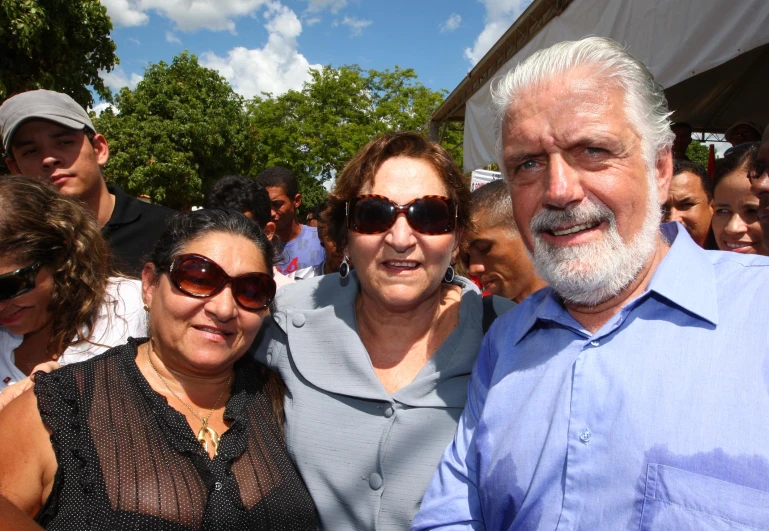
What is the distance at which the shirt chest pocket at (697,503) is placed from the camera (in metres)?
1.26

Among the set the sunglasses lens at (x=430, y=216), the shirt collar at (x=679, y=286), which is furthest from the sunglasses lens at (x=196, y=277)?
the shirt collar at (x=679, y=286)

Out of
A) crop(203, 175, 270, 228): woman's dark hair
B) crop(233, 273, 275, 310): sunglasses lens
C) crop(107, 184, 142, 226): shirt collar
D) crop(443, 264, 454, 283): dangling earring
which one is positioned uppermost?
crop(203, 175, 270, 228): woman's dark hair

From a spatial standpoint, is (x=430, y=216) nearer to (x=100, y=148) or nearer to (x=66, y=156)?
(x=66, y=156)

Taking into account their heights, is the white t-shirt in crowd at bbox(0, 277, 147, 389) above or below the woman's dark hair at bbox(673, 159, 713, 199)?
below

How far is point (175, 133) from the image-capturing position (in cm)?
2588

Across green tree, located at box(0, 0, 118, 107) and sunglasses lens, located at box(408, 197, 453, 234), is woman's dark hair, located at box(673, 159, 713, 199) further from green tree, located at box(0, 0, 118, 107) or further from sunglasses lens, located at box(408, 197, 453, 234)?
green tree, located at box(0, 0, 118, 107)

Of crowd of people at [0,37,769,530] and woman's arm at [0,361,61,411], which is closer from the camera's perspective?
crowd of people at [0,37,769,530]

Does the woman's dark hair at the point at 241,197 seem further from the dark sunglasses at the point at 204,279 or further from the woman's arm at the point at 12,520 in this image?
the woman's arm at the point at 12,520

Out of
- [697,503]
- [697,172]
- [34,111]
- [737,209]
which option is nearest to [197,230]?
[34,111]

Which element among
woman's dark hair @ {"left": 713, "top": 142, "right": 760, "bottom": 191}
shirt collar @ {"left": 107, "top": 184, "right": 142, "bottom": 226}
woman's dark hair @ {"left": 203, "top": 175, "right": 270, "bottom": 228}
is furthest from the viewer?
woman's dark hair @ {"left": 203, "top": 175, "right": 270, "bottom": 228}

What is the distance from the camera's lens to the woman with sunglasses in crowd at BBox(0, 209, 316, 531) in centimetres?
171

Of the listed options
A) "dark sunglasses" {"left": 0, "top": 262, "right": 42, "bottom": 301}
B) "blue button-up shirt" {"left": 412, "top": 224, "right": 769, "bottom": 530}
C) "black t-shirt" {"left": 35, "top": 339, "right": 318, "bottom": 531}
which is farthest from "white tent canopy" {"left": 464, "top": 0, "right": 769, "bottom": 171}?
"dark sunglasses" {"left": 0, "top": 262, "right": 42, "bottom": 301}

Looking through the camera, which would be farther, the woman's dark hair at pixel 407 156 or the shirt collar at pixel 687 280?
the woman's dark hair at pixel 407 156

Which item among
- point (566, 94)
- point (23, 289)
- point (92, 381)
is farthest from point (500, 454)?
point (23, 289)
